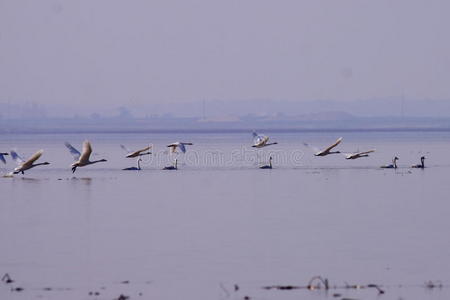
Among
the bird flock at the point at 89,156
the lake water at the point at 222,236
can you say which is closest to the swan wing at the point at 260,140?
the bird flock at the point at 89,156

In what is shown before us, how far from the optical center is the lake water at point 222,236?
17578 millimetres

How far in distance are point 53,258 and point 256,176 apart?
2282cm

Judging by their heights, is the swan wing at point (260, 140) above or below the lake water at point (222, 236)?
above

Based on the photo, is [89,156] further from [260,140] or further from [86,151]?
[260,140]

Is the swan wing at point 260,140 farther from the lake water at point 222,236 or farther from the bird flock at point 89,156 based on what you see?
the lake water at point 222,236

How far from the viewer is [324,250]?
816 inches

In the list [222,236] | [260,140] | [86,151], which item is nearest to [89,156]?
[86,151]

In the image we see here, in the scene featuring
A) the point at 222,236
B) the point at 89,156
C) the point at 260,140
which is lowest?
the point at 222,236

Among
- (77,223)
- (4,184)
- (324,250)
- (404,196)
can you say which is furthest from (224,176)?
(324,250)

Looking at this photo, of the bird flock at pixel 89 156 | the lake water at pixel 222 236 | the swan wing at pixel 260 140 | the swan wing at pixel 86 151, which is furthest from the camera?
the swan wing at pixel 260 140

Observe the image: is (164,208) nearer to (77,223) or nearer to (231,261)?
(77,223)

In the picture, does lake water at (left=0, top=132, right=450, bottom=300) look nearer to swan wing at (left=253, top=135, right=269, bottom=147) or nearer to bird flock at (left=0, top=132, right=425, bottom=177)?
bird flock at (left=0, top=132, right=425, bottom=177)

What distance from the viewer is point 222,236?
23.0 meters

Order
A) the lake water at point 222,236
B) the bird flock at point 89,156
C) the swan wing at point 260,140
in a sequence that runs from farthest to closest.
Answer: the swan wing at point 260,140
the bird flock at point 89,156
the lake water at point 222,236
